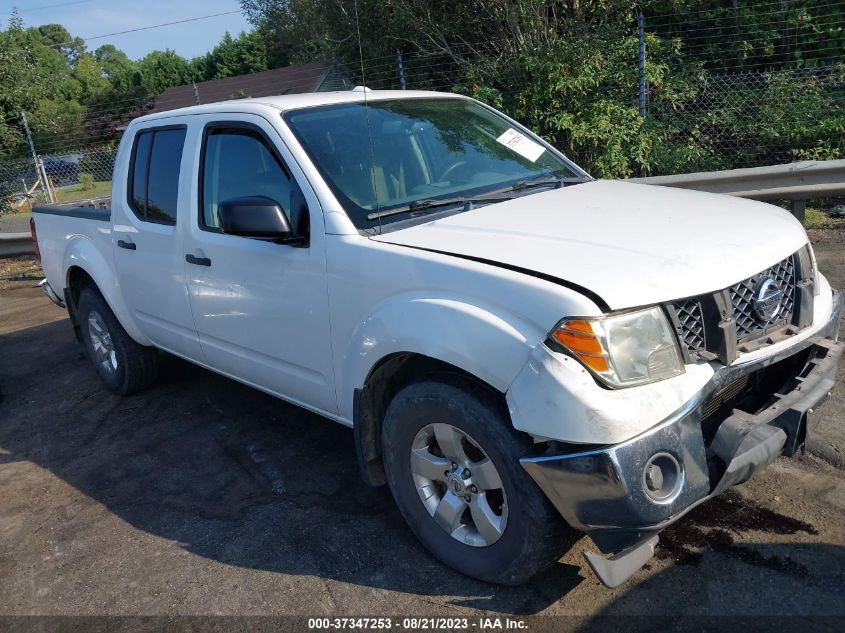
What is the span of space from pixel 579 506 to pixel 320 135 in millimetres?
2184

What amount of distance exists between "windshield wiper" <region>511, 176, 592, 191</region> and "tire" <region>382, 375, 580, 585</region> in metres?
1.33

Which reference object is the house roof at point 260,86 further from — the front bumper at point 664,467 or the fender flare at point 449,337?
the front bumper at point 664,467

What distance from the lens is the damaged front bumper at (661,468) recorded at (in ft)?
8.03

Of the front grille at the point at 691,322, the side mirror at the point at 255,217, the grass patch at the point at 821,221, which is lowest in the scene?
the grass patch at the point at 821,221

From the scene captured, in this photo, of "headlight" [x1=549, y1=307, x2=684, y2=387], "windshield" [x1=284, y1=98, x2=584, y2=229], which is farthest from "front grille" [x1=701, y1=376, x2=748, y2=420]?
"windshield" [x1=284, y1=98, x2=584, y2=229]

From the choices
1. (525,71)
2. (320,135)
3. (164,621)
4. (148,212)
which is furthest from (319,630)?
(525,71)

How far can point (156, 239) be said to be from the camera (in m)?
4.57

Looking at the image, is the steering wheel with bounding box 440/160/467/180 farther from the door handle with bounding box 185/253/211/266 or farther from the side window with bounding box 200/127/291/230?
the door handle with bounding box 185/253/211/266

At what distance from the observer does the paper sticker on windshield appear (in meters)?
4.17

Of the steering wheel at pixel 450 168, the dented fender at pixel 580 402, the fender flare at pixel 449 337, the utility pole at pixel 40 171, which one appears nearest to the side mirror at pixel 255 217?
the fender flare at pixel 449 337

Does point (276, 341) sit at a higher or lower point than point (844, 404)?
higher

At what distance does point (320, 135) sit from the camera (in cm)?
370

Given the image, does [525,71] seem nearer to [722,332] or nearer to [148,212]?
[148,212]

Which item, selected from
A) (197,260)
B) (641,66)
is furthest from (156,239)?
(641,66)
